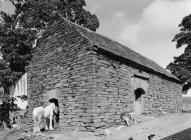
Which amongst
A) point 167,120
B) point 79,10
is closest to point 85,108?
point 167,120

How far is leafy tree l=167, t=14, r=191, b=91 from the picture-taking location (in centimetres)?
2501

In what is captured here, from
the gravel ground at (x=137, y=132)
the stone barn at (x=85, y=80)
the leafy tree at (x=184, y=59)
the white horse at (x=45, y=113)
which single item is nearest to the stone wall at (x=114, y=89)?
the stone barn at (x=85, y=80)

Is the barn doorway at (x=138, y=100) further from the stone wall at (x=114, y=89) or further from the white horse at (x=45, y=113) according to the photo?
the white horse at (x=45, y=113)

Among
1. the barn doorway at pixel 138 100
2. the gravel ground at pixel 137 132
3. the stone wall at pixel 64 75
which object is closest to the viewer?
the gravel ground at pixel 137 132

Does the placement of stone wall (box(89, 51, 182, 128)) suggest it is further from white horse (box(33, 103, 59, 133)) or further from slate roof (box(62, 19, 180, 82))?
white horse (box(33, 103, 59, 133))

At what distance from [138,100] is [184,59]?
1266cm

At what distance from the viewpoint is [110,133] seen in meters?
11.3

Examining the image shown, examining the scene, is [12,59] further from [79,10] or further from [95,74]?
[95,74]

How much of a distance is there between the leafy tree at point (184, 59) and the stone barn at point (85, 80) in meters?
9.72

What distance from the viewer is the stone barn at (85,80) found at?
11680 millimetres

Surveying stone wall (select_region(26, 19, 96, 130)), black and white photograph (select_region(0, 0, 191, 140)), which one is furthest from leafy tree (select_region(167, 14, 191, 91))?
stone wall (select_region(26, 19, 96, 130))

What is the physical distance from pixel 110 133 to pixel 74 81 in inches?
106

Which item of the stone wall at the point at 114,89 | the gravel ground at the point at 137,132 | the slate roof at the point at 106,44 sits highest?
the slate roof at the point at 106,44

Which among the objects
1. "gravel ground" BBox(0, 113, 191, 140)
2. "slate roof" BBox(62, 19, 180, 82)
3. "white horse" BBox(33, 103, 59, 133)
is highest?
"slate roof" BBox(62, 19, 180, 82)
